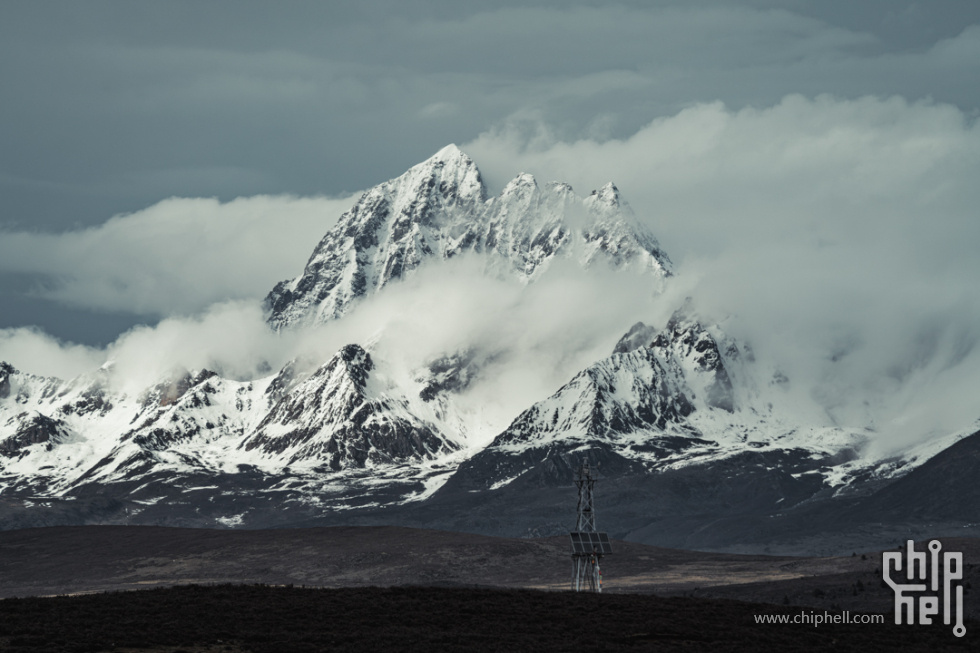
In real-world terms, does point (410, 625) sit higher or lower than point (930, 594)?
lower

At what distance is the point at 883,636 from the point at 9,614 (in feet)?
211

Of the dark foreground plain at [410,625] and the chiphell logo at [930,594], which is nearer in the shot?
the dark foreground plain at [410,625]

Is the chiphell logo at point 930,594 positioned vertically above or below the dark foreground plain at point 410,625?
above

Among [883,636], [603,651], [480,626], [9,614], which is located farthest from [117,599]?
[883,636]

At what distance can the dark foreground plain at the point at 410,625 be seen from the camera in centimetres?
8738

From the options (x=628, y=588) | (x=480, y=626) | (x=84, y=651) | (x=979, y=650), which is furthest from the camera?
(x=628, y=588)

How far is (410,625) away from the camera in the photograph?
95812 millimetres

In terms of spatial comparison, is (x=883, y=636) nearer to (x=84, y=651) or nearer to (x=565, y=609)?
(x=565, y=609)

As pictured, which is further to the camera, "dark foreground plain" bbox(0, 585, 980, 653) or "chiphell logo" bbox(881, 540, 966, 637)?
"chiphell logo" bbox(881, 540, 966, 637)

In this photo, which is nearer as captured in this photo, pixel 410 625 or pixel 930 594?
pixel 410 625

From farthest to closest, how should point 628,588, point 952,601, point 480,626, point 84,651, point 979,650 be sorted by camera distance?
point 628,588, point 952,601, point 480,626, point 979,650, point 84,651

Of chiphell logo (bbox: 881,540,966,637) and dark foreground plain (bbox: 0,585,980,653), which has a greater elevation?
chiphell logo (bbox: 881,540,966,637)

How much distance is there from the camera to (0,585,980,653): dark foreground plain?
8738 cm

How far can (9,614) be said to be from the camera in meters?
96.9
